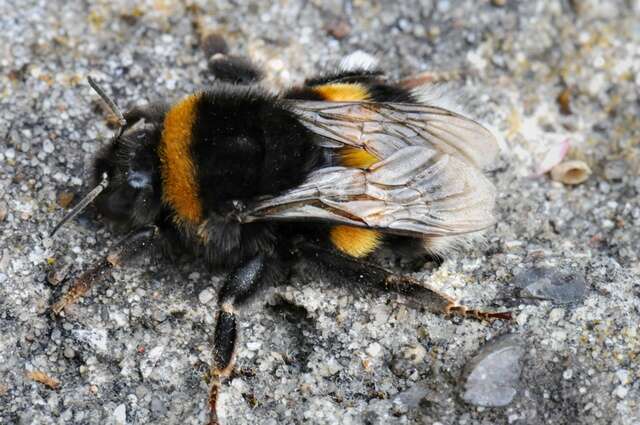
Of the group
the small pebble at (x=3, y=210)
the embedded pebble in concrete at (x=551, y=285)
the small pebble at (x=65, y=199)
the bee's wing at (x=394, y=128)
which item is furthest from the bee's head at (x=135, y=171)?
the embedded pebble in concrete at (x=551, y=285)

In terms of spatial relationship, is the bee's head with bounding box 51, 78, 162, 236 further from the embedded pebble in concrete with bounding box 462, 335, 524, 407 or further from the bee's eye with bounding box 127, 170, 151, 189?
the embedded pebble in concrete with bounding box 462, 335, 524, 407

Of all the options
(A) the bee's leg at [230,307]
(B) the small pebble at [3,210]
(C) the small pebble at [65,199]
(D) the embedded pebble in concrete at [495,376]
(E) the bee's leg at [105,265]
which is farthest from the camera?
(C) the small pebble at [65,199]

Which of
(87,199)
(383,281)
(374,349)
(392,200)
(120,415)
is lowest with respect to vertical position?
(120,415)

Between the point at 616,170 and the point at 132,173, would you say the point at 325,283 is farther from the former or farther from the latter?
the point at 616,170

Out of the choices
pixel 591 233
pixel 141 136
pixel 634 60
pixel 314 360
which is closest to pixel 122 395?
pixel 314 360

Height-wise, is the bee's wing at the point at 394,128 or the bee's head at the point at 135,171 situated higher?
the bee's wing at the point at 394,128

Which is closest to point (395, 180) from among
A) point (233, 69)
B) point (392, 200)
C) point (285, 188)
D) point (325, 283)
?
point (392, 200)

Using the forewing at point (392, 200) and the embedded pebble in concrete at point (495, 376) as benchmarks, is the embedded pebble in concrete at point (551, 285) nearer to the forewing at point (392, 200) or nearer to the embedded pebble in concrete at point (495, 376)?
the embedded pebble in concrete at point (495, 376)

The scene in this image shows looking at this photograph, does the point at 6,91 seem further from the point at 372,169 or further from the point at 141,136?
the point at 372,169
